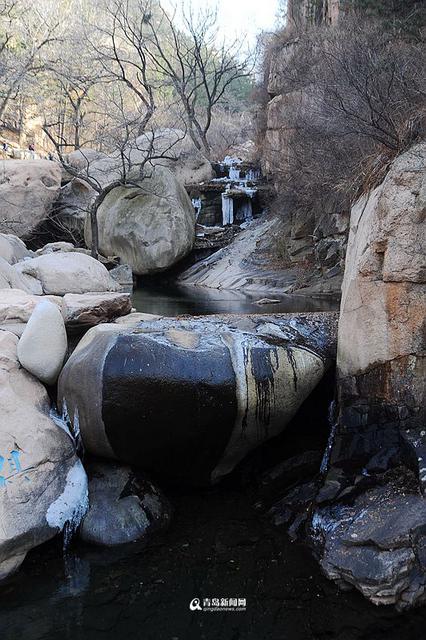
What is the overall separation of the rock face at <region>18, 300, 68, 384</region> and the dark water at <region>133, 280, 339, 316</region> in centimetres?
517

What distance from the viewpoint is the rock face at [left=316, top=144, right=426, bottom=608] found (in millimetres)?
3551

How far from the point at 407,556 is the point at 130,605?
1.61 m

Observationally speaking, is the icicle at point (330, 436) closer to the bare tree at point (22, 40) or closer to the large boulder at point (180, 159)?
Answer: the bare tree at point (22, 40)

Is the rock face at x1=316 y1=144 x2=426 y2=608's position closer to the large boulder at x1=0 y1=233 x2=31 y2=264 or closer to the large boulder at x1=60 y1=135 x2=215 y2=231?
the large boulder at x1=0 y1=233 x2=31 y2=264

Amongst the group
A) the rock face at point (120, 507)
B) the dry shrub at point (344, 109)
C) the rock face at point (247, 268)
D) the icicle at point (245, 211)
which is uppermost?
the dry shrub at point (344, 109)

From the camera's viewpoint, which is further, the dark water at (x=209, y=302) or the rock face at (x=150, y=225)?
the rock face at (x=150, y=225)

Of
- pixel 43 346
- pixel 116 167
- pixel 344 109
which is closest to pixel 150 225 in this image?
pixel 116 167

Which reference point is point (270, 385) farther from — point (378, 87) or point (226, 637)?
point (378, 87)

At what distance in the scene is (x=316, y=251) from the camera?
13.9 m

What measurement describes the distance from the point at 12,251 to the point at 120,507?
791 cm

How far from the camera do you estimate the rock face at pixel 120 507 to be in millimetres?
3865

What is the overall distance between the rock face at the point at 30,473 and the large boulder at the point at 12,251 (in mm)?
5881

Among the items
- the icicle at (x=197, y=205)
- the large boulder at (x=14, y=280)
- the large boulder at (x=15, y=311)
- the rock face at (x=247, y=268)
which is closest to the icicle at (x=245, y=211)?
the rock face at (x=247, y=268)

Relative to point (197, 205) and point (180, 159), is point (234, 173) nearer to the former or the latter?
point (180, 159)
